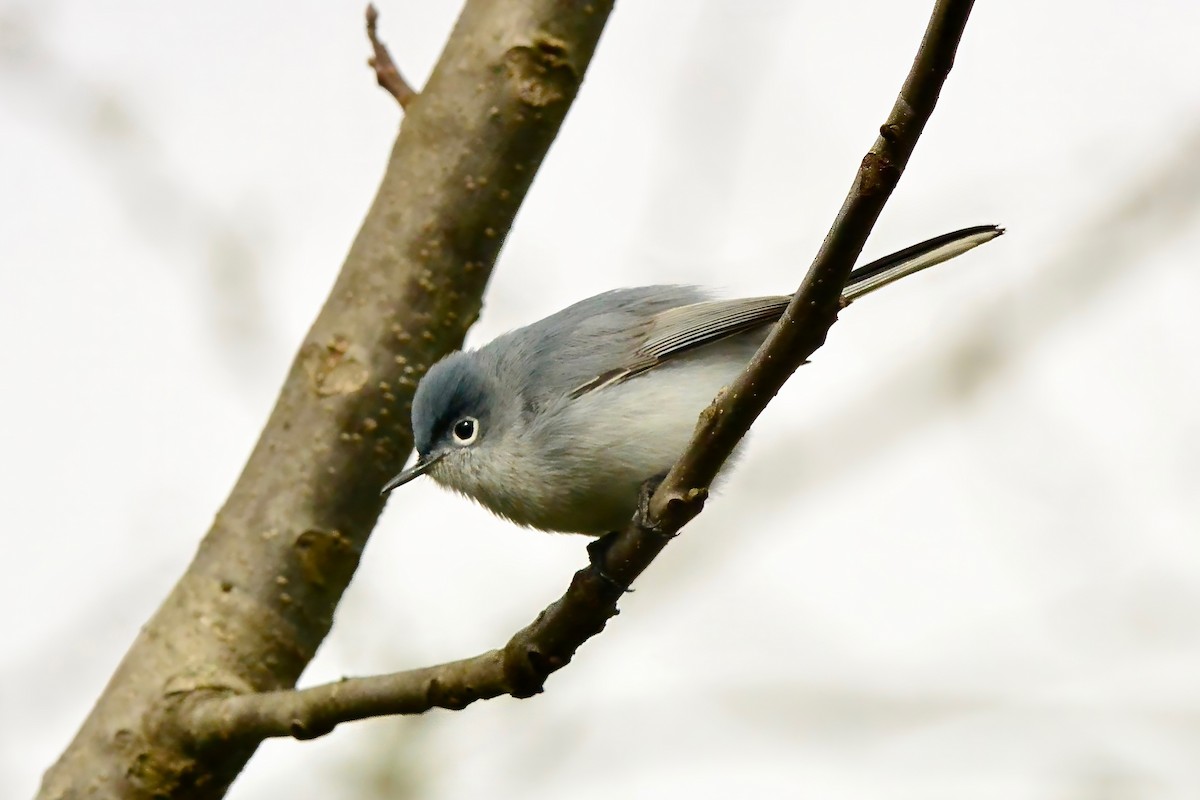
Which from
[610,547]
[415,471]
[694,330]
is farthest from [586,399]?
[610,547]

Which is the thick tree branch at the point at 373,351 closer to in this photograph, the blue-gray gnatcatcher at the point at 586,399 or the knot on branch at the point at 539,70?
the knot on branch at the point at 539,70

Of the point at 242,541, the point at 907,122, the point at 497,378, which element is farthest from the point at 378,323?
the point at 907,122

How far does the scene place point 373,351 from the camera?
3.23 m

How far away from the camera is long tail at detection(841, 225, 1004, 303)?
2.52 m

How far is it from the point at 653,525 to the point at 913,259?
0.90 meters

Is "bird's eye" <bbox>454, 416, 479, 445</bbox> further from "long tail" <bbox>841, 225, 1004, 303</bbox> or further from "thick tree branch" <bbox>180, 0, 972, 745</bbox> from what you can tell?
"long tail" <bbox>841, 225, 1004, 303</bbox>

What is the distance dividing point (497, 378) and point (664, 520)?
1.14m

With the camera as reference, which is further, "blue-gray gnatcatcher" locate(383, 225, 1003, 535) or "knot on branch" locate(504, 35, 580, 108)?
"knot on branch" locate(504, 35, 580, 108)

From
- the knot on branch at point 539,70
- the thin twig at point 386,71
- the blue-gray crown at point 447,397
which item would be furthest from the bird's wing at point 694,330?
the thin twig at point 386,71

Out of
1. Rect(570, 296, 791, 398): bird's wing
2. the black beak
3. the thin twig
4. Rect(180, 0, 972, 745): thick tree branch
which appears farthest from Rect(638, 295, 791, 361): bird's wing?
the thin twig

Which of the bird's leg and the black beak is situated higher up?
the black beak

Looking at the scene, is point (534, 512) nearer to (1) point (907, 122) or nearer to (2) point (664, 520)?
(2) point (664, 520)

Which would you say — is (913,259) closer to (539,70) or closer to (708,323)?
(708,323)

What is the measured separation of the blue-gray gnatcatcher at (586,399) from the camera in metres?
2.80
